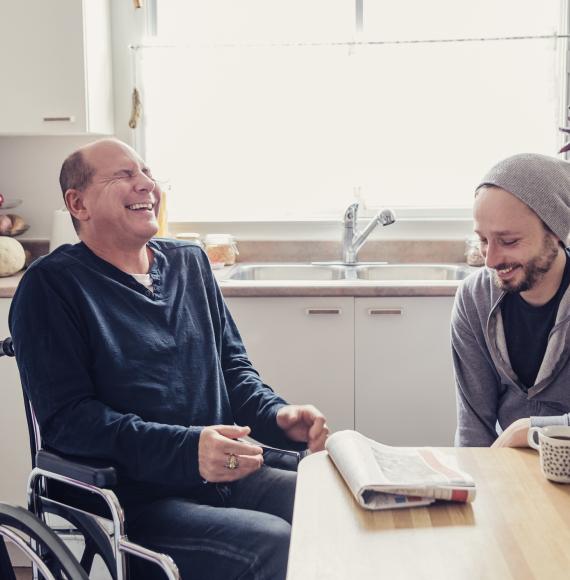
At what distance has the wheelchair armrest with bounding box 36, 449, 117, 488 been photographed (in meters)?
1.39

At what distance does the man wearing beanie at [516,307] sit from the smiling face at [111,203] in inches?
28.4

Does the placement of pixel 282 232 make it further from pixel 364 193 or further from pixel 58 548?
pixel 58 548

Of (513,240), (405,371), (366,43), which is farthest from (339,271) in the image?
(513,240)

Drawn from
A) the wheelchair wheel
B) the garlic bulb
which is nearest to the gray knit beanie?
the wheelchair wheel

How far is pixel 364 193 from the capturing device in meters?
3.33

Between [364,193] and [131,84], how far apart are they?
40.0 inches

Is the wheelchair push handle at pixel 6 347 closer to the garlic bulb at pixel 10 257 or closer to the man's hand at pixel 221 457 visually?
the man's hand at pixel 221 457

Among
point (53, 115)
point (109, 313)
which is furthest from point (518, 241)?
point (53, 115)

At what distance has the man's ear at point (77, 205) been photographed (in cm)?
178

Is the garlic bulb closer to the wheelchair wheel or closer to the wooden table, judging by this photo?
the wheelchair wheel

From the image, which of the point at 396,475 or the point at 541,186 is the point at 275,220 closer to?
the point at 541,186

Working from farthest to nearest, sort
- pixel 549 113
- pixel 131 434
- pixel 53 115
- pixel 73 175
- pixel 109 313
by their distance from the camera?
pixel 549 113 < pixel 53 115 < pixel 73 175 < pixel 109 313 < pixel 131 434

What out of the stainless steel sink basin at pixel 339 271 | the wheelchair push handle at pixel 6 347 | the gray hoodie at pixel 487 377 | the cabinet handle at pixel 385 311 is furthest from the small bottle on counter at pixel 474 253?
the wheelchair push handle at pixel 6 347

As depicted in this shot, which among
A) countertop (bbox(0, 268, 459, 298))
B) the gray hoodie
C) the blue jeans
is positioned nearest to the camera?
the blue jeans
